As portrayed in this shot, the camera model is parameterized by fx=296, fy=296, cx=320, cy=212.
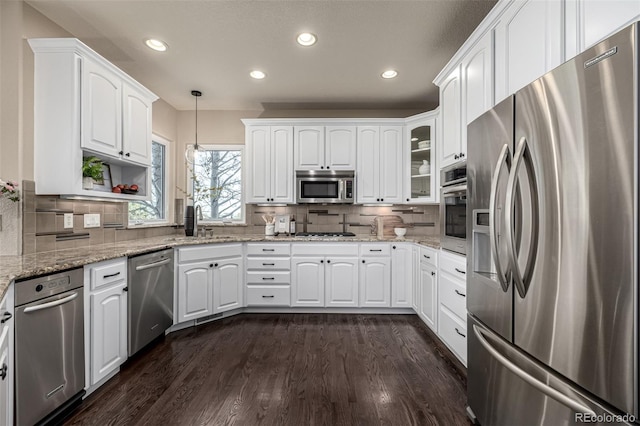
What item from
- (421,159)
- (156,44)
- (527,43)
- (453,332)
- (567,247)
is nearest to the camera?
(567,247)

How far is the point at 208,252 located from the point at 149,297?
0.74 metres

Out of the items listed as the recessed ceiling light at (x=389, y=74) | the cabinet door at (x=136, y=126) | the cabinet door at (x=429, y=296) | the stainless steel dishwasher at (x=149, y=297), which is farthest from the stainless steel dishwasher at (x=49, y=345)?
the recessed ceiling light at (x=389, y=74)

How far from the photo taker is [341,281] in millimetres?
3387

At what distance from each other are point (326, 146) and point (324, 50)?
127cm

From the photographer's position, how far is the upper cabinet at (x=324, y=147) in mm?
3760

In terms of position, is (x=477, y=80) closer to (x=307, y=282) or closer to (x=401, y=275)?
(x=401, y=275)

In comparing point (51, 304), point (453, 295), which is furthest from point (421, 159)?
point (51, 304)

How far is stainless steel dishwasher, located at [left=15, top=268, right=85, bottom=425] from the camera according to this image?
143 centimetres

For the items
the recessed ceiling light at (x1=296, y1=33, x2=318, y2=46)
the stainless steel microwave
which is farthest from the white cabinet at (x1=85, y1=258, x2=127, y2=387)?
the recessed ceiling light at (x1=296, y1=33, x2=318, y2=46)

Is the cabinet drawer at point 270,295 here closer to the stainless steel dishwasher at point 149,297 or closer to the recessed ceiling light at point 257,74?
the stainless steel dishwasher at point 149,297

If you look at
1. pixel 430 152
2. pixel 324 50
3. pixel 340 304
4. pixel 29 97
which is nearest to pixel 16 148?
pixel 29 97

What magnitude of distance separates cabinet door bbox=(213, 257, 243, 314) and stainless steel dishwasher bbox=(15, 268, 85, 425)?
1.42m

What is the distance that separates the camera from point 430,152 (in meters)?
3.52

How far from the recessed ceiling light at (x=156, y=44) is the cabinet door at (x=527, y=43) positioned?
2.60 m
